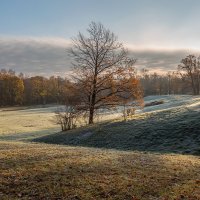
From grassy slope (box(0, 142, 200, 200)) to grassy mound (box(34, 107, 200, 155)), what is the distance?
352 inches

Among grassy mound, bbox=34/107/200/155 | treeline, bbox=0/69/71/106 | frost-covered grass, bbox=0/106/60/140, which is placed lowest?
frost-covered grass, bbox=0/106/60/140

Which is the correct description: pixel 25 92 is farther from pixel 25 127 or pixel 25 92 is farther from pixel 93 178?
pixel 93 178

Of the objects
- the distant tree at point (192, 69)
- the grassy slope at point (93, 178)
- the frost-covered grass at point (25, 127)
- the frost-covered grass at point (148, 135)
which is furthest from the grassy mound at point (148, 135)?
the distant tree at point (192, 69)

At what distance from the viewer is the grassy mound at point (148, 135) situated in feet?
86.7

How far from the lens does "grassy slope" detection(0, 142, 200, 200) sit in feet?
37.8

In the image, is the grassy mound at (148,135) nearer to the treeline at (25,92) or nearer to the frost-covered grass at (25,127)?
the frost-covered grass at (25,127)

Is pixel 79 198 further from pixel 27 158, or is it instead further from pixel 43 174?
pixel 27 158

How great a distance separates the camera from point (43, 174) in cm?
1330

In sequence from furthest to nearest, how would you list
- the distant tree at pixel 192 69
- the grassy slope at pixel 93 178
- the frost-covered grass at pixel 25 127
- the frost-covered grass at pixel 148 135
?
the distant tree at pixel 192 69 → the frost-covered grass at pixel 25 127 → the frost-covered grass at pixel 148 135 → the grassy slope at pixel 93 178

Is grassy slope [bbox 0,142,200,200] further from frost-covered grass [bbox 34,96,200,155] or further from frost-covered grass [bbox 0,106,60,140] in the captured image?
frost-covered grass [bbox 0,106,60,140]

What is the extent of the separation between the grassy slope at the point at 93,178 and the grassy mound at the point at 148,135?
29.4ft

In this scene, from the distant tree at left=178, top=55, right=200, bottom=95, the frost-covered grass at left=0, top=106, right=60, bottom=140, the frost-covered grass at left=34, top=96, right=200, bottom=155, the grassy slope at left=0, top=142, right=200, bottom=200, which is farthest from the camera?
the distant tree at left=178, top=55, right=200, bottom=95

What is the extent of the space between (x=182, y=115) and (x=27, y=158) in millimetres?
22149

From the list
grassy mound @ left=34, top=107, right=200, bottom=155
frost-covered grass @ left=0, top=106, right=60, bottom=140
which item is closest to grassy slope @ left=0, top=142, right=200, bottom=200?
grassy mound @ left=34, top=107, right=200, bottom=155
